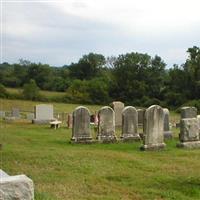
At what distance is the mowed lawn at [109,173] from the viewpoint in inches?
355

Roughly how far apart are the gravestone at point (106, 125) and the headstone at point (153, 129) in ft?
7.69

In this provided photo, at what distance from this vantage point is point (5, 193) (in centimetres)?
396

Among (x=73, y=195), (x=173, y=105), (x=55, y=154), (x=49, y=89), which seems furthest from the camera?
(x=49, y=89)

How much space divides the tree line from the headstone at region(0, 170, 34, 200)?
53.4 meters

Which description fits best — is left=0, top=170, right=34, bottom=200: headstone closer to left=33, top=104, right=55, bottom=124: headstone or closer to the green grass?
the green grass

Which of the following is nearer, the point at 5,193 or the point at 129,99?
the point at 5,193

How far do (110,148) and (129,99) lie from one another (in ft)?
185

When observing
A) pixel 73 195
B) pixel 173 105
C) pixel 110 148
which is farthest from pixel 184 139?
pixel 173 105

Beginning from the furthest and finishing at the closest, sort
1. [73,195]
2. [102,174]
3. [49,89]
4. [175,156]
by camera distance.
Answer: [49,89] < [175,156] < [102,174] < [73,195]

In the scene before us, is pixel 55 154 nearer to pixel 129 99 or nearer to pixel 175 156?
pixel 175 156

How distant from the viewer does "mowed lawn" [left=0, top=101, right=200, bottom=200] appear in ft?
29.6

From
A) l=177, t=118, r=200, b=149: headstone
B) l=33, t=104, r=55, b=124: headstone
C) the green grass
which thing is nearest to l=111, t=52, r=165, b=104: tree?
l=33, t=104, r=55, b=124: headstone

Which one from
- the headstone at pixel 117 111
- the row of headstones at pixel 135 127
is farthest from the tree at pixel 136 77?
the row of headstones at pixel 135 127

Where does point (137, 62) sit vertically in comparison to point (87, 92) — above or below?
above
